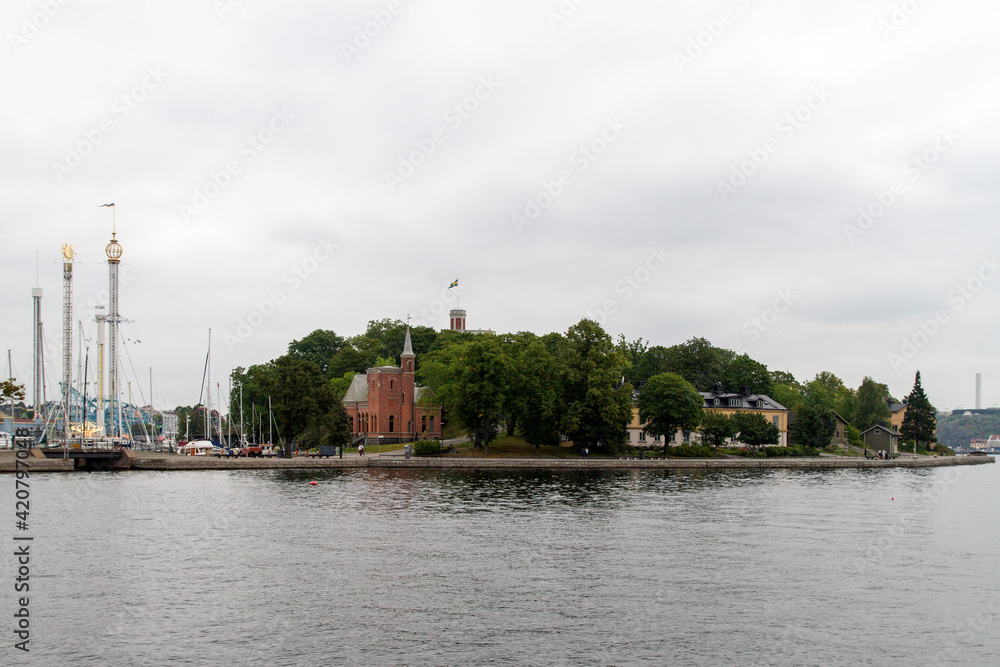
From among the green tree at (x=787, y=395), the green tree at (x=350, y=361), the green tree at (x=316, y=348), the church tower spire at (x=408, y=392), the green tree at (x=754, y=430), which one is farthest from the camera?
the green tree at (x=316, y=348)

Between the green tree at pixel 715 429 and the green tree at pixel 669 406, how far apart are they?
8.59 feet

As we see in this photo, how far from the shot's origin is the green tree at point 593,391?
96812mm

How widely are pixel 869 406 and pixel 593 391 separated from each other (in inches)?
2734

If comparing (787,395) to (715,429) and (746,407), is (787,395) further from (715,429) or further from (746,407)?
(715,429)

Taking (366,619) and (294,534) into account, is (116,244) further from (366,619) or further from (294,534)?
(366,619)

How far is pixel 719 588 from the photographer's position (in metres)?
30.4

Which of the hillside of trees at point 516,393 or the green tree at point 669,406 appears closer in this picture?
the hillside of trees at point 516,393

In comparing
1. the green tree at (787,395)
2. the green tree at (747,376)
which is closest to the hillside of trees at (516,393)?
the green tree at (747,376)

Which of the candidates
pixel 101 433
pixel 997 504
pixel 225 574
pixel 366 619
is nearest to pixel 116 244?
pixel 101 433

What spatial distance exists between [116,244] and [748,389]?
9477cm

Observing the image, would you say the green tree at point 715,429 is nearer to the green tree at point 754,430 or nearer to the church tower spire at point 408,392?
the green tree at point 754,430

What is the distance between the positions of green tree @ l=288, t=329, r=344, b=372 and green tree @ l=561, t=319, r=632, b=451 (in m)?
81.4

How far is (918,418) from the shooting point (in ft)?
468

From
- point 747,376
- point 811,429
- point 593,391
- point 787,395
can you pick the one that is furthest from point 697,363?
point 593,391
